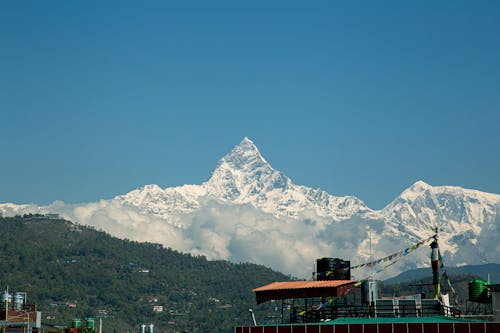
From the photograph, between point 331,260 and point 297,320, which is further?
point 331,260

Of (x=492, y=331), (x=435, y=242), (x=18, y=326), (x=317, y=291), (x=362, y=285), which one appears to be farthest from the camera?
(x=18, y=326)

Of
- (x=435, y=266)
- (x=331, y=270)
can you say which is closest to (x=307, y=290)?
(x=331, y=270)

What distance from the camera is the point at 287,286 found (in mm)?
94000

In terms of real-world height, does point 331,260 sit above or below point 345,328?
above

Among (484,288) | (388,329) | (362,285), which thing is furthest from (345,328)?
(484,288)

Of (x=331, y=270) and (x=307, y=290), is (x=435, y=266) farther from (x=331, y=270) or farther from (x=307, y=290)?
(x=307, y=290)

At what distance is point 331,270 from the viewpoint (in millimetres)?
117375

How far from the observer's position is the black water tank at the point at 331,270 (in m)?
117

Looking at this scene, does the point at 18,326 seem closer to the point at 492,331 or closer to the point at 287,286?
the point at 287,286

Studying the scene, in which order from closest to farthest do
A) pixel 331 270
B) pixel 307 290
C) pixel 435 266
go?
1. pixel 307 290
2. pixel 435 266
3. pixel 331 270

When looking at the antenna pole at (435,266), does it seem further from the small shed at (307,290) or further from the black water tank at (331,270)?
the small shed at (307,290)

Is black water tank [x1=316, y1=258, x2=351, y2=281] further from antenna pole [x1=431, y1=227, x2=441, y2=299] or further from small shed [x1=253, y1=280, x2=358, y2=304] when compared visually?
small shed [x1=253, y1=280, x2=358, y2=304]

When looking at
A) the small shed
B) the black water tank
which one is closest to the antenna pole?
the black water tank

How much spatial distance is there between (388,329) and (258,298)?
18.0 m
